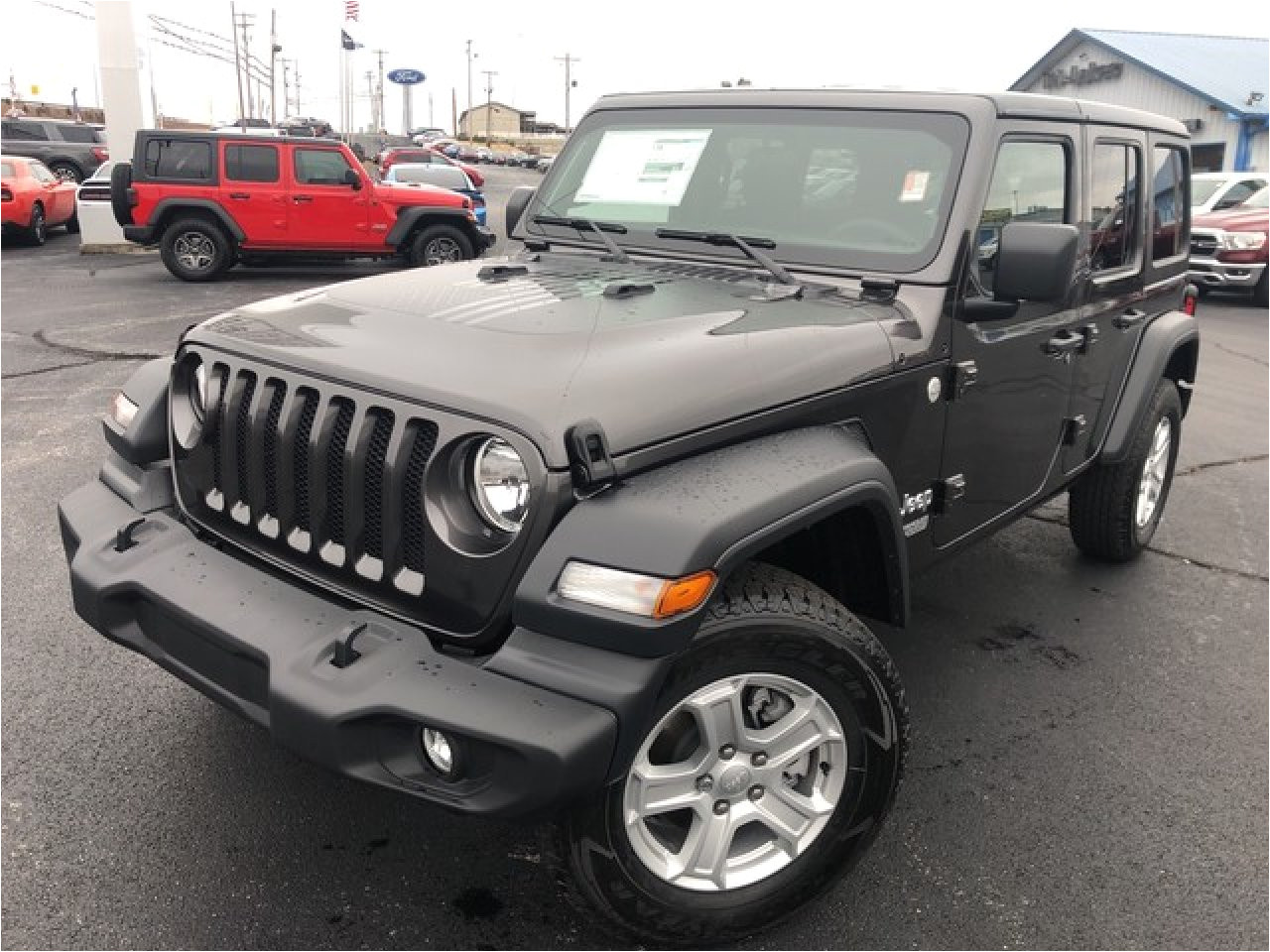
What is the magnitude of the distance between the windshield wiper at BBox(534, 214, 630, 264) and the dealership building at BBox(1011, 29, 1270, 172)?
26161 mm

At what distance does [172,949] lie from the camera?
7.65ft

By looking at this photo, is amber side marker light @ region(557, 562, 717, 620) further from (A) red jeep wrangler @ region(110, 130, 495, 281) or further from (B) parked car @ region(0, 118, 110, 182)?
(B) parked car @ region(0, 118, 110, 182)

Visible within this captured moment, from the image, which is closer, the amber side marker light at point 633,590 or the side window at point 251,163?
the amber side marker light at point 633,590

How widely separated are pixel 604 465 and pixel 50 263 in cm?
1643

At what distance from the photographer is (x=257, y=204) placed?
1375cm

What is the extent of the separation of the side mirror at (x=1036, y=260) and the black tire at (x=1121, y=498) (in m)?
1.60

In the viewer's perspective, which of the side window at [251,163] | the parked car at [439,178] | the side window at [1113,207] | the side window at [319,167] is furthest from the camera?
the parked car at [439,178]

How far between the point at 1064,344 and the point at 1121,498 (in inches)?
49.8

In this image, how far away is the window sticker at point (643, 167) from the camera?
11.6 ft

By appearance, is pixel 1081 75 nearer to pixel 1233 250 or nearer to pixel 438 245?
pixel 1233 250

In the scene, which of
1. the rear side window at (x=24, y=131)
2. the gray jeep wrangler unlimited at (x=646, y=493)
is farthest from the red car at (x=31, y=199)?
the gray jeep wrangler unlimited at (x=646, y=493)

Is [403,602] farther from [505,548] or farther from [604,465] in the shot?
[604,465]

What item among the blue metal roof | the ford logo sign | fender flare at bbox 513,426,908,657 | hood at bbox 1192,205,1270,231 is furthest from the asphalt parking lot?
the ford logo sign

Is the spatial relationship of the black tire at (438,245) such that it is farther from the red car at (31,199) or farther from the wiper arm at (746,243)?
the wiper arm at (746,243)
